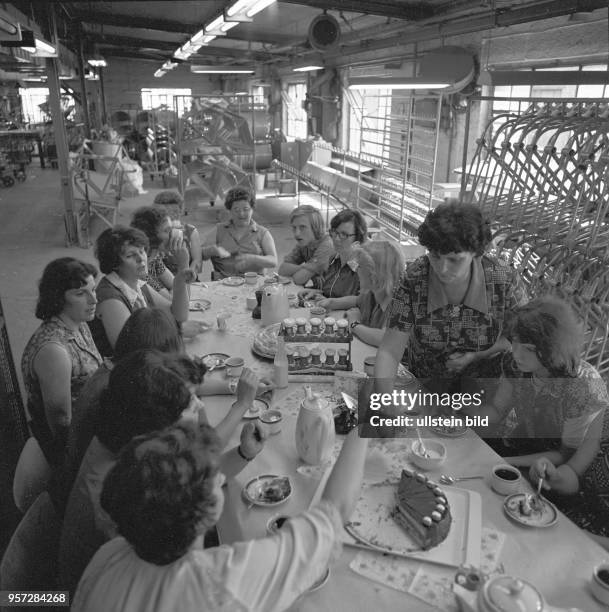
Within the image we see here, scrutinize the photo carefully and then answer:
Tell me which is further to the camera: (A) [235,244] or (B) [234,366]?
(A) [235,244]

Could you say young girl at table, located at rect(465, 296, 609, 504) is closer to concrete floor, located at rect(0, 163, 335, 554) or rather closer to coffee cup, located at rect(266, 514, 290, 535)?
coffee cup, located at rect(266, 514, 290, 535)

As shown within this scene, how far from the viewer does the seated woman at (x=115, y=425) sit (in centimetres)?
139

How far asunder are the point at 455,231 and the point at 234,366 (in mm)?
1134

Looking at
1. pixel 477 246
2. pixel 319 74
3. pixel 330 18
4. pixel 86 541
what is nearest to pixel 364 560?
pixel 86 541

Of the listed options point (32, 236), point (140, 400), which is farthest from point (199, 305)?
point (32, 236)

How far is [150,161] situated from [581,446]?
49.2ft

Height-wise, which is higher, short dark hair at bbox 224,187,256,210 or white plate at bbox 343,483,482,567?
short dark hair at bbox 224,187,256,210

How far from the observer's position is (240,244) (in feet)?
13.9

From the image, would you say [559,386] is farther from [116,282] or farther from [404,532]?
[116,282]

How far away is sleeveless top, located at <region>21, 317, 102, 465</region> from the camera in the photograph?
2.12 metres

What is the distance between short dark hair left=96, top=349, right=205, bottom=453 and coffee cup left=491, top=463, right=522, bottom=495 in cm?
95

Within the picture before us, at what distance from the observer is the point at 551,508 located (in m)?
1.47

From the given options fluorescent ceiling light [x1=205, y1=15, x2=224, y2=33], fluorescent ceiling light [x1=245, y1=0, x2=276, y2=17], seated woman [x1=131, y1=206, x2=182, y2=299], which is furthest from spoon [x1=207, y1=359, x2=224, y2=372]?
fluorescent ceiling light [x1=205, y1=15, x2=224, y2=33]

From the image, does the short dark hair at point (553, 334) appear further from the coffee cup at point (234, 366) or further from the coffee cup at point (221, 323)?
the coffee cup at point (221, 323)
